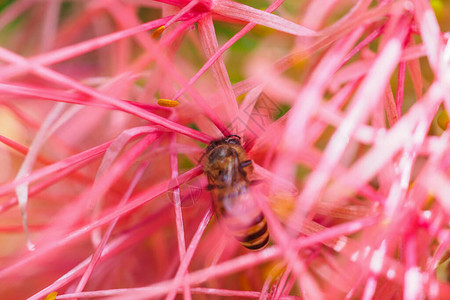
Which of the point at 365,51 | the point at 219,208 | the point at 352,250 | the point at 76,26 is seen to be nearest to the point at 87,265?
the point at 219,208

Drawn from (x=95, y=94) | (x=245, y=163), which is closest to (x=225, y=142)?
(x=245, y=163)

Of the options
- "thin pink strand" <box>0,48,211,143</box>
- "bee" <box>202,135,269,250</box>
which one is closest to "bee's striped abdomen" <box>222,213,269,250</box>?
"bee" <box>202,135,269,250</box>

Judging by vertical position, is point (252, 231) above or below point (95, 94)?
below

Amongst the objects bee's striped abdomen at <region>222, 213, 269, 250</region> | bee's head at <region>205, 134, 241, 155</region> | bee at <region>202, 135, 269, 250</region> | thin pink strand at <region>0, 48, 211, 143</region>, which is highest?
thin pink strand at <region>0, 48, 211, 143</region>

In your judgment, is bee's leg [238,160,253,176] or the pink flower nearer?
the pink flower

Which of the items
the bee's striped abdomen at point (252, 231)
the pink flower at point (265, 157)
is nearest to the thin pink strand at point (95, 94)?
the pink flower at point (265, 157)

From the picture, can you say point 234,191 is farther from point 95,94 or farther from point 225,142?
point 95,94

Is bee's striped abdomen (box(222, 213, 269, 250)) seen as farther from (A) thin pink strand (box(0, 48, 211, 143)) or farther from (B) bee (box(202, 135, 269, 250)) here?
(A) thin pink strand (box(0, 48, 211, 143))

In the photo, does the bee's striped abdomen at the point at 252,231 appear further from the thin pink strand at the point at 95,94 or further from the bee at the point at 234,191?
the thin pink strand at the point at 95,94

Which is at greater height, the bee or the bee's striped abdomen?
the bee
